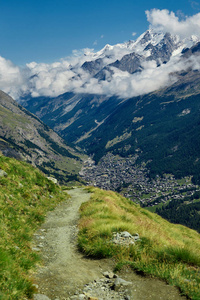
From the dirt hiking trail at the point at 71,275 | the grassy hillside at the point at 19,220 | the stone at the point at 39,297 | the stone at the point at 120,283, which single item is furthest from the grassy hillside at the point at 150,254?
the stone at the point at 39,297

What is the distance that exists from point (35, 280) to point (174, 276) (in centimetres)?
619

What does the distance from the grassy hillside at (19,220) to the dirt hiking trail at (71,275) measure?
780mm

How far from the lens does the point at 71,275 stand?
10750 millimetres

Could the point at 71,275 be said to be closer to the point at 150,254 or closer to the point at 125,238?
the point at 150,254

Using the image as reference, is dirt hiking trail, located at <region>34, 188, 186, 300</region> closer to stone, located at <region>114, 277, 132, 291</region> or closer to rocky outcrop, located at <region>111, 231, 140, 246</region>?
stone, located at <region>114, 277, 132, 291</region>

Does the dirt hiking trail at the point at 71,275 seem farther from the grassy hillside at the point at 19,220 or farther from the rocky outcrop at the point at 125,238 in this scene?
the rocky outcrop at the point at 125,238

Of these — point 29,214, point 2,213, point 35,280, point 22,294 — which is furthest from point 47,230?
point 22,294

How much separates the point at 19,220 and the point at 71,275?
820cm

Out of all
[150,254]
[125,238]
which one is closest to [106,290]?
[150,254]

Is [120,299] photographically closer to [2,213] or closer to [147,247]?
[147,247]

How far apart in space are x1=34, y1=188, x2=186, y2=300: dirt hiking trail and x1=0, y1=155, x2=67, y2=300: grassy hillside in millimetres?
780

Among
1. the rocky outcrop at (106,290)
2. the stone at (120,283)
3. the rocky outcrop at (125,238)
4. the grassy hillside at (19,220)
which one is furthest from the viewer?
the rocky outcrop at (125,238)

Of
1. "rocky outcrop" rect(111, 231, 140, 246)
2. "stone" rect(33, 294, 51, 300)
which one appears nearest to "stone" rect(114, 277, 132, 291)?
"stone" rect(33, 294, 51, 300)

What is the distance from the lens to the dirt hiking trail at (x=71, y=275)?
893 cm
